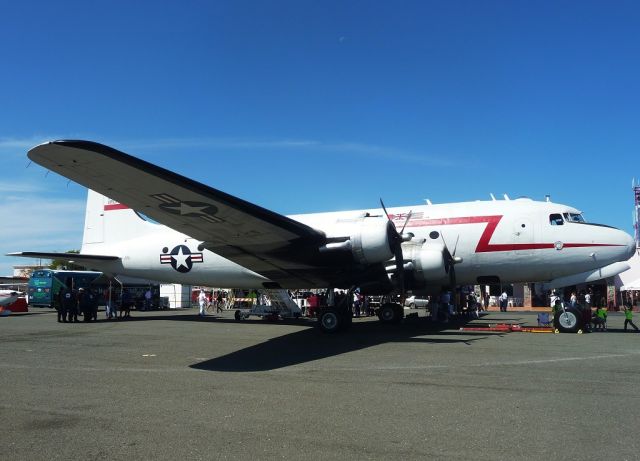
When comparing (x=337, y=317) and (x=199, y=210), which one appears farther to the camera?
(x=337, y=317)

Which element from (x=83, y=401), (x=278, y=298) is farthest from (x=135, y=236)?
(x=83, y=401)

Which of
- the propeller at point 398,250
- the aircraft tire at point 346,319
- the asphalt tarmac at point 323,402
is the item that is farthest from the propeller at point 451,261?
the asphalt tarmac at point 323,402

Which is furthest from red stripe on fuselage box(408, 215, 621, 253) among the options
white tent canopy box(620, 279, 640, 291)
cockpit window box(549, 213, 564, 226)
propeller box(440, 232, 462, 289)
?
white tent canopy box(620, 279, 640, 291)

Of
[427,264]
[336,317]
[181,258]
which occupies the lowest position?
[336,317]

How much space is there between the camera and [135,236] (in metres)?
21.0

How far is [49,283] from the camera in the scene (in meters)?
37.5

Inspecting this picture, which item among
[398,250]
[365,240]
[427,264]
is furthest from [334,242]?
[427,264]

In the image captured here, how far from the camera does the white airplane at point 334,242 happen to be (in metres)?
9.95

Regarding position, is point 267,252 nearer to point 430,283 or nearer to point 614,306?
point 430,283

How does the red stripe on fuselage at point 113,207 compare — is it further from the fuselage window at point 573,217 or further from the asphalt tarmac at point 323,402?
the fuselage window at point 573,217

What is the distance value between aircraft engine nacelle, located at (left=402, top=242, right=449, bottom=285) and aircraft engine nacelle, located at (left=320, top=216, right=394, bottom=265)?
7.09ft

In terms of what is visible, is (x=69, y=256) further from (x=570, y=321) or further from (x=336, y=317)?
(x=570, y=321)

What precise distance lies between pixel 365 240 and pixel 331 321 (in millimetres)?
2938

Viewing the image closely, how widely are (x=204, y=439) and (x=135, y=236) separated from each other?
17.6 metres
